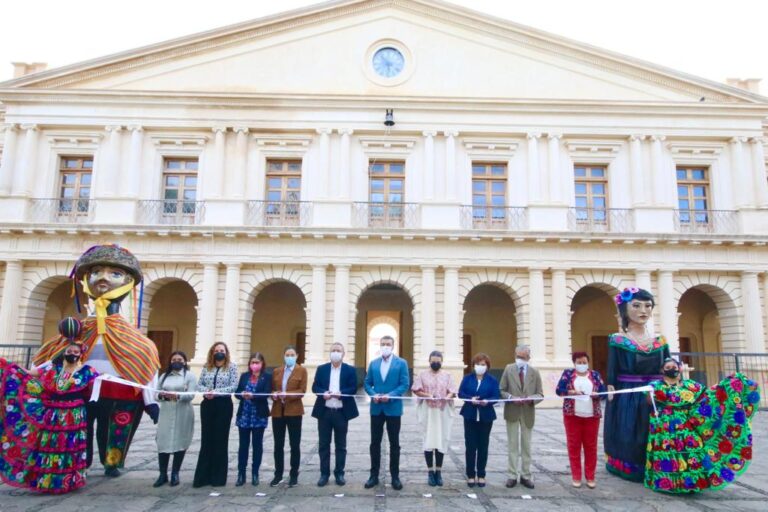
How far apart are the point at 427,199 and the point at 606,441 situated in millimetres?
10245

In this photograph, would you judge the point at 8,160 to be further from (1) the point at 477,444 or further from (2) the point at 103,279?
(1) the point at 477,444

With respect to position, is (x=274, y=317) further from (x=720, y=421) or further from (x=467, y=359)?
(x=720, y=421)

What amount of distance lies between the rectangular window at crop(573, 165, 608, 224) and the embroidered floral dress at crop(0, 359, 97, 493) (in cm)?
1468

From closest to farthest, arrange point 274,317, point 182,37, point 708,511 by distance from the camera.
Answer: point 708,511, point 182,37, point 274,317

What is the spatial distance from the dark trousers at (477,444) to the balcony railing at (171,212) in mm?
12077

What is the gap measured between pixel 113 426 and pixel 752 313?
1713 centimetres

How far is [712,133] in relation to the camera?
16.7 metres

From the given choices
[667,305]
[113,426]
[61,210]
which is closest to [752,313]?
[667,305]

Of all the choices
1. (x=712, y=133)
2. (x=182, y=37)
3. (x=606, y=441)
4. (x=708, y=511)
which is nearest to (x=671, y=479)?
(x=708, y=511)

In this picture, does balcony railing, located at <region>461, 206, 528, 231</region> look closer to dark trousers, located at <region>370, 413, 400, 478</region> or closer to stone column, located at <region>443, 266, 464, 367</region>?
stone column, located at <region>443, 266, 464, 367</region>

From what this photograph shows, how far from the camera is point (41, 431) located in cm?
553

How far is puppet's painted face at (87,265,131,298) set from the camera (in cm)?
673

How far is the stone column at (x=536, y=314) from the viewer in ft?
50.3

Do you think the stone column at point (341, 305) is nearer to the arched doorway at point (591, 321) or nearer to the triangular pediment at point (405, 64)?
the triangular pediment at point (405, 64)
